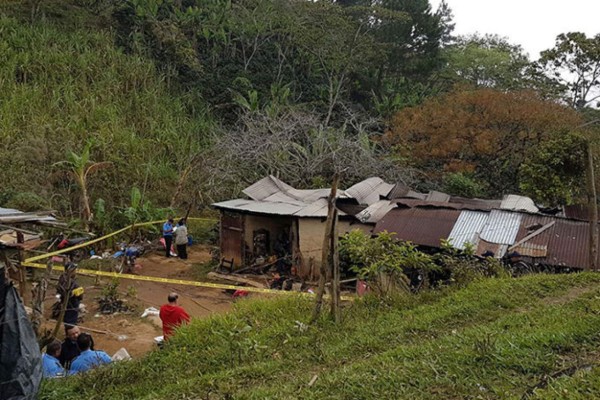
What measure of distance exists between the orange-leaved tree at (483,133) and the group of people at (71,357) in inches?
561

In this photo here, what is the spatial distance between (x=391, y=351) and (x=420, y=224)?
20.9ft

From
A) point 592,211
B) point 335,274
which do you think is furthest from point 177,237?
point 592,211

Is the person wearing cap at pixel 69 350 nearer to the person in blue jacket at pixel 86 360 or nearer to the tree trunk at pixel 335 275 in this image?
the person in blue jacket at pixel 86 360

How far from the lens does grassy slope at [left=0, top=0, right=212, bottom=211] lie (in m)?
15.2

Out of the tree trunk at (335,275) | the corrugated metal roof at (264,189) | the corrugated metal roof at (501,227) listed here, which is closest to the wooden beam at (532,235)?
the corrugated metal roof at (501,227)

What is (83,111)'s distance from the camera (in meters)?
A: 17.7

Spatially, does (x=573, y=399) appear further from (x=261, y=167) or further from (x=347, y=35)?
(x=347, y=35)

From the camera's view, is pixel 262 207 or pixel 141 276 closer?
pixel 141 276

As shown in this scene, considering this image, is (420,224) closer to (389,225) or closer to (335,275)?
(389,225)

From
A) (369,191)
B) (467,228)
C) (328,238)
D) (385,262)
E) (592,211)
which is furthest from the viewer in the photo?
(369,191)

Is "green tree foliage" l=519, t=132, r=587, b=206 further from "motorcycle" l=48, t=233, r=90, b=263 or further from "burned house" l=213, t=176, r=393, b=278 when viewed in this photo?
"motorcycle" l=48, t=233, r=90, b=263

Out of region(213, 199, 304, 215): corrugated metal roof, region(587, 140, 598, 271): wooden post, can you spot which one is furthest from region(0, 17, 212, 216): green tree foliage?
region(587, 140, 598, 271): wooden post

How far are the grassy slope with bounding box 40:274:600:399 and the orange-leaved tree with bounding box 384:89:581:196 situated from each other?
35.2 ft

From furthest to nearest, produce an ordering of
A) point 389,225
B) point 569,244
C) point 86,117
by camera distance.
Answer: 1. point 86,117
2. point 389,225
3. point 569,244
